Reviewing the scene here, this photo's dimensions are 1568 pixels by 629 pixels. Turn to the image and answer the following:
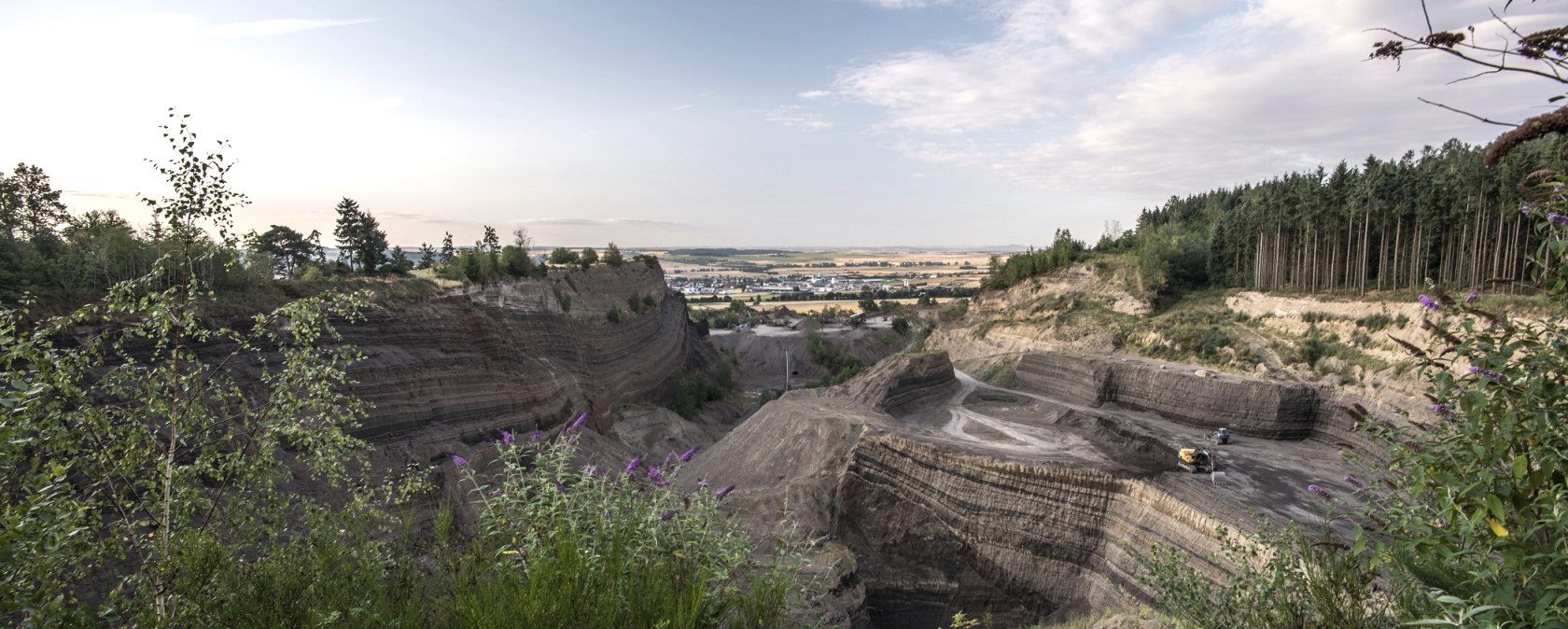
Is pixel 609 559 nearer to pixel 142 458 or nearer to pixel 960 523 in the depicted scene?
pixel 142 458

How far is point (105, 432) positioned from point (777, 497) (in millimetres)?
22990

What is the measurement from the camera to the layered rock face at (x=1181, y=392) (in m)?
32.3

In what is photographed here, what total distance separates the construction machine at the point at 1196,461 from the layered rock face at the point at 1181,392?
8988 mm

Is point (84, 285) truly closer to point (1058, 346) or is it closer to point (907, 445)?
point (907, 445)

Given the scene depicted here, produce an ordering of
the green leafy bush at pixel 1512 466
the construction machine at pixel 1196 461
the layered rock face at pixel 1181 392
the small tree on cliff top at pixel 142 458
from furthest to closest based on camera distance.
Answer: the layered rock face at pixel 1181 392 < the construction machine at pixel 1196 461 < the small tree on cliff top at pixel 142 458 < the green leafy bush at pixel 1512 466

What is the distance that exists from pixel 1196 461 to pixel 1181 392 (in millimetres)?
11924

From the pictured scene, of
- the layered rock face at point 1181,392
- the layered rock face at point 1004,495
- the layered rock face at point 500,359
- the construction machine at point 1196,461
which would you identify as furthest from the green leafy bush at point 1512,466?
the layered rock face at point 1181,392

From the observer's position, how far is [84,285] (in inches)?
892

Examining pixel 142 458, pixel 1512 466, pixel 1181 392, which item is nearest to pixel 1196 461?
pixel 1181 392

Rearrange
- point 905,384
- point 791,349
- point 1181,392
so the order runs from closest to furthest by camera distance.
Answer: point 1181,392
point 905,384
point 791,349

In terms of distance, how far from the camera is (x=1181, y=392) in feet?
120

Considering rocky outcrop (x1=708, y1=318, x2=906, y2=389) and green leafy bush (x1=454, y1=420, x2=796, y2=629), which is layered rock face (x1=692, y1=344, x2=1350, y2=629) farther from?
rocky outcrop (x1=708, y1=318, x2=906, y2=389)

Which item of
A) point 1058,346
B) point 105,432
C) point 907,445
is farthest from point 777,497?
point 1058,346

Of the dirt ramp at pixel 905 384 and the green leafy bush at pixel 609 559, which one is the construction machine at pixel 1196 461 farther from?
the green leafy bush at pixel 609 559
